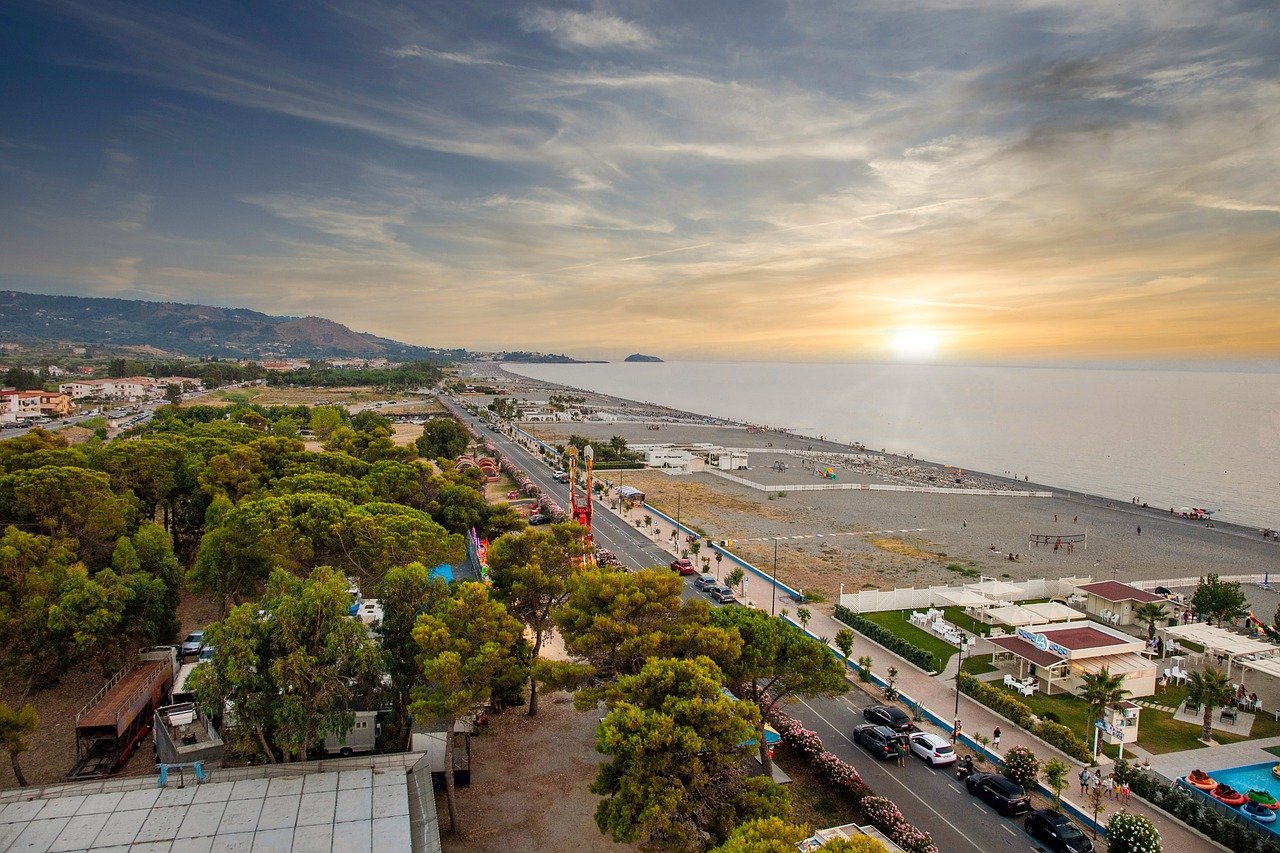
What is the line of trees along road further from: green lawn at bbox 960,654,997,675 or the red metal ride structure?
green lawn at bbox 960,654,997,675

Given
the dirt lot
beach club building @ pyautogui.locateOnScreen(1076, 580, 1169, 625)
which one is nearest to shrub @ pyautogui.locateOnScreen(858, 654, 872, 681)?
beach club building @ pyautogui.locateOnScreen(1076, 580, 1169, 625)

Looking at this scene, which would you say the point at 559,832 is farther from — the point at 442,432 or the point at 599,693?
the point at 442,432

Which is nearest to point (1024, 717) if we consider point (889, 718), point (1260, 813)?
point (889, 718)

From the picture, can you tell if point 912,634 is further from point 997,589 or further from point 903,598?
Result: point 997,589

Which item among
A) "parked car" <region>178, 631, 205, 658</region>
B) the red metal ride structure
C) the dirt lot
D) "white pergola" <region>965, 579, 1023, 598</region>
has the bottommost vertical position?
the dirt lot

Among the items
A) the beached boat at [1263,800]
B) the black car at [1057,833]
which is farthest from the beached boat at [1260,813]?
the black car at [1057,833]

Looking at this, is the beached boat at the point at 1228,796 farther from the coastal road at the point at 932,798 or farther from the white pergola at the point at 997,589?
the white pergola at the point at 997,589

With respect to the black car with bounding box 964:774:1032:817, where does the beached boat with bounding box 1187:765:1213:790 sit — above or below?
above
